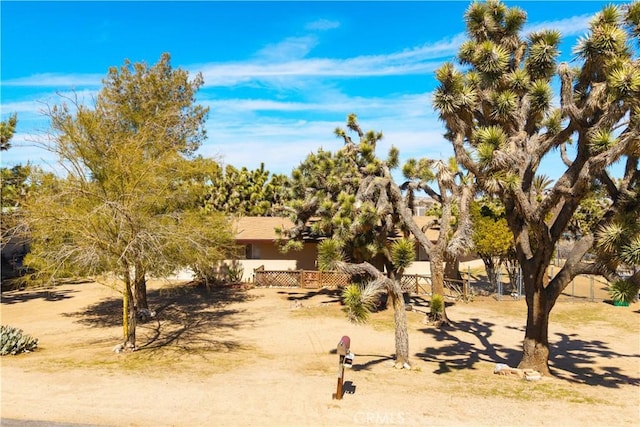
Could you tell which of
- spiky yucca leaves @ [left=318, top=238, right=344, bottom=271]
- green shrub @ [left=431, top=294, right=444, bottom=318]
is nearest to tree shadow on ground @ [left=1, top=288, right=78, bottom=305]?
spiky yucca leaves @ [left=318, top=238, right=344, bottom=271]

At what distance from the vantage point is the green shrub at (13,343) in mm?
13258

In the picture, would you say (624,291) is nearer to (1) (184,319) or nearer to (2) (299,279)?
(1) (184,319)

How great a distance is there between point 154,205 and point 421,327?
11337 mm

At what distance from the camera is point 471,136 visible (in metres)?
13.1

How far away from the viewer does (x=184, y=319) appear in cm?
1930

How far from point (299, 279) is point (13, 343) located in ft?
56.5

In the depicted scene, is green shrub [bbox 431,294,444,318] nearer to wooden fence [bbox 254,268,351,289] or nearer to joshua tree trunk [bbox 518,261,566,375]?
joshua tree trunk [bbox 518,261,566,375]

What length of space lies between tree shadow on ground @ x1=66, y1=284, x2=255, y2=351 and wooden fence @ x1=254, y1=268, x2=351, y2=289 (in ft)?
6.53

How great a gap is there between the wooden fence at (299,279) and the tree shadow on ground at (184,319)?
199 cm

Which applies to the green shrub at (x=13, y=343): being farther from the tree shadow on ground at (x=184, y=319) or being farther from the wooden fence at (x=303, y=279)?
the wooden fence at (x=303, y=279)

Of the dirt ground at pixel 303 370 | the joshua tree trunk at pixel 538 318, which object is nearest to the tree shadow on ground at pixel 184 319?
the dirt ground at pixel 303 370

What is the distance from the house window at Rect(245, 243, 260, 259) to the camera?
103 feet

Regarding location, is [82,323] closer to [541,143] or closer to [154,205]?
[154,205]

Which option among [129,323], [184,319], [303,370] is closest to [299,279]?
[184,319]
